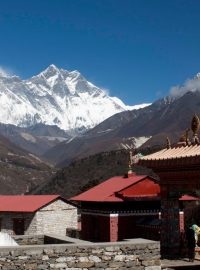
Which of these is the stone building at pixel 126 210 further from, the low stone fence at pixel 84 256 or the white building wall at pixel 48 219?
the low stone fence at pixel 84 256

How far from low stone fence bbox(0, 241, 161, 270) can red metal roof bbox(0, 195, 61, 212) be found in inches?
763

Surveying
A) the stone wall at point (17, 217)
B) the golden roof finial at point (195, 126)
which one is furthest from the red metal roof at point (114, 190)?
the golden roof finial at point (195, 126)

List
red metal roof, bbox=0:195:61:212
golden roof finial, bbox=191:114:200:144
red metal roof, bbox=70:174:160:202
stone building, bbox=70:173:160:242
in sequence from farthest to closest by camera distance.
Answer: red metal roof, bbox=0:195:61:212, red metal roof, bbox=70:174:160:202, stone building, bbox=70:173:160:242, golden roof finial, bbox=191:114:200:144

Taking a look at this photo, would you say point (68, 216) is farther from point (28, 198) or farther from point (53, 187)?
point (53, 187)

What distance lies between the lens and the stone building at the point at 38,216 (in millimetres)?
31625

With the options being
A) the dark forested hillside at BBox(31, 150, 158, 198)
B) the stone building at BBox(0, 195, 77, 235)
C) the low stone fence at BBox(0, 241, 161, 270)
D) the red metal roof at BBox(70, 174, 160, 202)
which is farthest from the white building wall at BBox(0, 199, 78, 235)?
the dark forested hillside at BBox(31, 150, 158, 198)

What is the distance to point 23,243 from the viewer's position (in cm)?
1490

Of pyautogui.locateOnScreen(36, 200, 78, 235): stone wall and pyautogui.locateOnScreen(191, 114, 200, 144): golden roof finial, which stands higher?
pyautogui.locateOnScreen(191, 114, 200, 144): golden roof finial

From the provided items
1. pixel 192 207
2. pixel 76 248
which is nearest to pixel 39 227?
pixel 192 207

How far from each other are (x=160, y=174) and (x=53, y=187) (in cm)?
8581

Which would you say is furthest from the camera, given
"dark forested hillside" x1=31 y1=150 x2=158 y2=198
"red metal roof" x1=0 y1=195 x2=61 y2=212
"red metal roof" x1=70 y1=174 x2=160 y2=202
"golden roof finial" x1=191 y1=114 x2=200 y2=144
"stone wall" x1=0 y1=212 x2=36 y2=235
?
"dark forested hillside" x1=31 y1=150 x2=158 y2=198

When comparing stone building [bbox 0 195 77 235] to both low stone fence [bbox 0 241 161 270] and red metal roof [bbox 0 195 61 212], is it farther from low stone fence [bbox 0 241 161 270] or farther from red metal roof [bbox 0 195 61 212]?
low stone fence [bbox 0 241 161 270]

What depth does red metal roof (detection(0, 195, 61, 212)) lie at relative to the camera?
31.9 meters

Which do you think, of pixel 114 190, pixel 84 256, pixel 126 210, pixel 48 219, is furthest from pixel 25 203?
pixel 84 256
